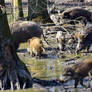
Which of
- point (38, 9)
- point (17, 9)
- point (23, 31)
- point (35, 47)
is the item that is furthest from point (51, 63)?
point (17, 9)

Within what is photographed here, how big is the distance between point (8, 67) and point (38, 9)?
11.4 m

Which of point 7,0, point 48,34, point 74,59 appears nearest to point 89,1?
point 7,0

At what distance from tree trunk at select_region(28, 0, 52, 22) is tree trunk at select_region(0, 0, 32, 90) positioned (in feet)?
35.4

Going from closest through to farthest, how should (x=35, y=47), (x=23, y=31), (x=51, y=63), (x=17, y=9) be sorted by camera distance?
(x=51, y=63) < (x=35, y=47) < (x=23, y=31) < (x=17, y=9)

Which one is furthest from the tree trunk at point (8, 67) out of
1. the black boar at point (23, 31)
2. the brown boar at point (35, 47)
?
the black boar at point (23, 31)

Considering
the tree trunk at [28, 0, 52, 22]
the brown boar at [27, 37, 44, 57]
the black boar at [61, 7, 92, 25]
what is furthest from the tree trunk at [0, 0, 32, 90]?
the black boar at [61, 7, 92, 25]

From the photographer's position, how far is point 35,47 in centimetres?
1412

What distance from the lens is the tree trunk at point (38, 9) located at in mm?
21062

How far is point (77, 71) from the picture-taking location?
10.1 metres

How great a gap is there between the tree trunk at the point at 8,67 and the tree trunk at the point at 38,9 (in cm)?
1080

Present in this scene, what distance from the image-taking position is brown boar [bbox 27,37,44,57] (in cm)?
1406

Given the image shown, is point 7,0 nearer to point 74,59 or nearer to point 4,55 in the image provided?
point 74,59

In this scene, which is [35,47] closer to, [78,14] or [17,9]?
[78,14]

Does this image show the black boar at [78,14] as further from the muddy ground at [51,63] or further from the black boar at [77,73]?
the black boar at [77,73]
